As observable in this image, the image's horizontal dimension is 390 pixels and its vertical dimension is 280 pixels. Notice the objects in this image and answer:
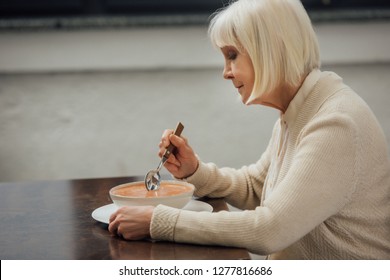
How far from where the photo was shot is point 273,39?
1174 mm

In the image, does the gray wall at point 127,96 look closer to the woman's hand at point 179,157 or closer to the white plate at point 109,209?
the woman's hand at point 179,157

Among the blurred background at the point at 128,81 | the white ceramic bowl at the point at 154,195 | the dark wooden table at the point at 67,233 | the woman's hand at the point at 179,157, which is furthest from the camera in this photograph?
the blurred background at the point at 128,81

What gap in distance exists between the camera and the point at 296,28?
1.18m

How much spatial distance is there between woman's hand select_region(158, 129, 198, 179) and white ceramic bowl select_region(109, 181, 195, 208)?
Answer: 161 mm

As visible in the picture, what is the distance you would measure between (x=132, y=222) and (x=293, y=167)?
34 centimetres

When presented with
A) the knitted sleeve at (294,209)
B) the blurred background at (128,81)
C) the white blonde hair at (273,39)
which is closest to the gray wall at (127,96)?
the blurred background at (128,81)

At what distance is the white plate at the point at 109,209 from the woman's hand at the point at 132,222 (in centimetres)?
5

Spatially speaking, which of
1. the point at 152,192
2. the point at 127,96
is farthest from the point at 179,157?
the point at 127,96

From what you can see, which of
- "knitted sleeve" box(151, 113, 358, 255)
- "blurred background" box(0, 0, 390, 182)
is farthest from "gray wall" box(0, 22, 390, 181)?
"knitted sleeve" box(151, 113, 358, 255)

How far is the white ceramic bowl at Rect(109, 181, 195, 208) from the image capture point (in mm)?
1035

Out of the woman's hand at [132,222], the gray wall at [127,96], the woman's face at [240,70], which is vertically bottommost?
the gray wall at [127,96]

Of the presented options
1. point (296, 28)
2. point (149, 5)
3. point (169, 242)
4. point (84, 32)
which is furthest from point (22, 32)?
point (169, 242)

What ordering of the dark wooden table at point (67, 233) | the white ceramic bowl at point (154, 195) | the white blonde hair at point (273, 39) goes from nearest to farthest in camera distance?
the dark wooden table at point (67, 233) → the white ceramic bowl at point (154, 195) → the white blonde hair at point (273, 39)

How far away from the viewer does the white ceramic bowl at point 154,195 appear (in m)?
1.04
